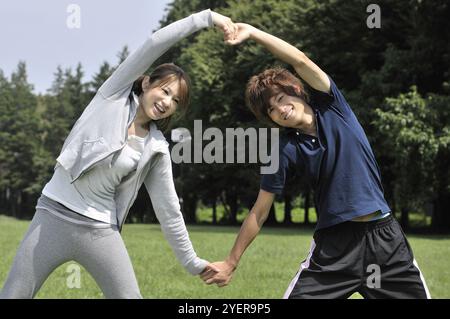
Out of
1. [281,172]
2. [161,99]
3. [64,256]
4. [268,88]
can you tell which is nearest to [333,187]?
[281,172]

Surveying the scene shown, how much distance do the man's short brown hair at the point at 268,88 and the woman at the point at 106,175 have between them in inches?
15.5

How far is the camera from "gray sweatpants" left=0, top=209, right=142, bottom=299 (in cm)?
369

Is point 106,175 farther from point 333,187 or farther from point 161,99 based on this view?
point 333,187

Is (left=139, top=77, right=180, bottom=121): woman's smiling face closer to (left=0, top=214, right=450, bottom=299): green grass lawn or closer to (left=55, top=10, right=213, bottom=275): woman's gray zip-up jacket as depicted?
(left=55, top=10, right=213, bottom=275): woman's gray zip-up jacket

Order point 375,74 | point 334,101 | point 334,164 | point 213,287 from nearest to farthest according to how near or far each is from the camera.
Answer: point 334,164 < point 334,101 < point 213,287 < point 375,74

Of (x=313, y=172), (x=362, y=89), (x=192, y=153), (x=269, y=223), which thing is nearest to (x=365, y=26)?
(x=362, y=89)

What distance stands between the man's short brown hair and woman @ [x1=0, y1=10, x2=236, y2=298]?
0.39 metres

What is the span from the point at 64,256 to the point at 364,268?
6.03 feet

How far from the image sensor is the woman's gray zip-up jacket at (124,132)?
370 centimetres

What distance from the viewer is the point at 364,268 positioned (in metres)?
3.76

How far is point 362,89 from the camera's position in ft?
81.1

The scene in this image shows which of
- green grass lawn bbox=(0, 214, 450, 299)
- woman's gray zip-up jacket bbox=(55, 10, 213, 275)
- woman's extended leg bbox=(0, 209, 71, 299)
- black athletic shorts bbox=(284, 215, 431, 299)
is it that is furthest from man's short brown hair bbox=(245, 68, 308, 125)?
green grass lawn bbox=(0, 214, 450, 299)

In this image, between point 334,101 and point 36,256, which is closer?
point 36,256
